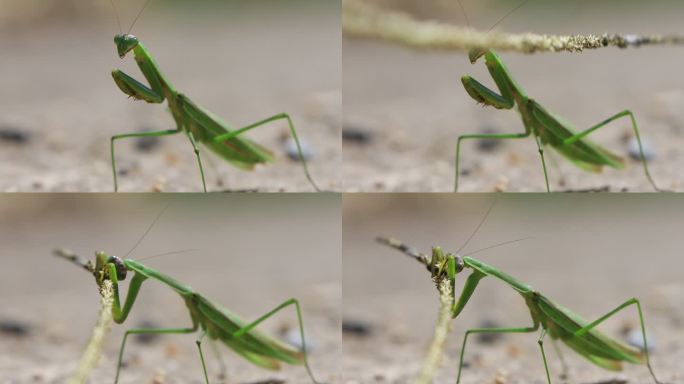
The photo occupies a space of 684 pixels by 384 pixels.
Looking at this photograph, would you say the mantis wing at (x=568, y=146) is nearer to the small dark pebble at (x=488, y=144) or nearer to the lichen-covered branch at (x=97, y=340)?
the small dark pebble at (x=488, y=144)

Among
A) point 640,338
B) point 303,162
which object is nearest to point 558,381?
point 640,338

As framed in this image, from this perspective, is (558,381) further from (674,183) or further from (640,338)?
(674,183)

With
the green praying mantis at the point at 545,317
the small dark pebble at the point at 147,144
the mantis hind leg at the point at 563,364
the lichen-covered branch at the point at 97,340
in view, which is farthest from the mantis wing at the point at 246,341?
the mantis hind leg at the point at 563,364

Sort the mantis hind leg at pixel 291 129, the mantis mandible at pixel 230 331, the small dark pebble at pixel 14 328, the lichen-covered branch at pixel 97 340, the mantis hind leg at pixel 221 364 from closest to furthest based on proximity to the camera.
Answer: the lichen-covered branch at pixel 97 340 < the mantis hind leg at pixel 291 129 < the mantis mandible at pixel 230 331 < the mantis hind leg at pixel 221 364 < the small dark pebble at pixel 14 328

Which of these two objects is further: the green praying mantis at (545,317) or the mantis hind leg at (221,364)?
the mantis hind leg at (221,364)

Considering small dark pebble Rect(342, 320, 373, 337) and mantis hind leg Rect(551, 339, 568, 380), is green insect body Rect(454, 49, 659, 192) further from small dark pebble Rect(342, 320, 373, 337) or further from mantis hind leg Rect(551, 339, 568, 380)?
small dark pebble Rect(342, 320, 373, 337)

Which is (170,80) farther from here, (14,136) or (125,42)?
(125,42)
